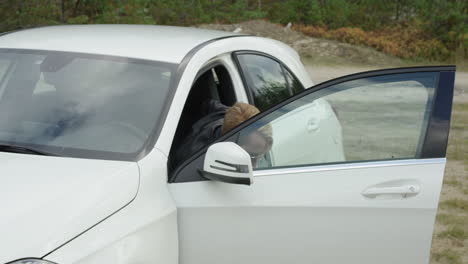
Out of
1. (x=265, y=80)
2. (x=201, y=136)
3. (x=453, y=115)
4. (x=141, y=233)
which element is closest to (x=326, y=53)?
(x=453, y=115)

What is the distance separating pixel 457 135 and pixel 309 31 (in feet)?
55.8

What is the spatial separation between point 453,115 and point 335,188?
11.0 meters

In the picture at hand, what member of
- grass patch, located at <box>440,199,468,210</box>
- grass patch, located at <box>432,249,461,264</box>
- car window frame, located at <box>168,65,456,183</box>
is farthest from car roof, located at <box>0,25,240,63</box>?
grass patch, located at <box>440,199,468,210</box>

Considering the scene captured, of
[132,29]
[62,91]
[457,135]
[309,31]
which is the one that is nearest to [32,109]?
[62,91]

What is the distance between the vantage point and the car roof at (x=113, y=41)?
11.0ft

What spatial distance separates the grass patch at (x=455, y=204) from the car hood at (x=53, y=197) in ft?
15.0

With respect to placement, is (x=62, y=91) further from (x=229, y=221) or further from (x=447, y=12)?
(x=447, y=12)

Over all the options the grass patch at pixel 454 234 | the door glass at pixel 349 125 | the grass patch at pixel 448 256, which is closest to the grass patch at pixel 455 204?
the grass patch at pixel 454 234

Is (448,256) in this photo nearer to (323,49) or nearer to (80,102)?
(80,102)

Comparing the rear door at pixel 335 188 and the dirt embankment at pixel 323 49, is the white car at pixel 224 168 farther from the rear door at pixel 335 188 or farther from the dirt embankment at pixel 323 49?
the dirt embankment at pixel 323 49

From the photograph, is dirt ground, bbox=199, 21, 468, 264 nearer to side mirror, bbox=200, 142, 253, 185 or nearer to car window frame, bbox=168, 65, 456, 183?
car window frame, bbox=168, 65, 456, 183

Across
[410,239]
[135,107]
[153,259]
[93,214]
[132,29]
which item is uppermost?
[132,29]

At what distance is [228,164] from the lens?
2.61m

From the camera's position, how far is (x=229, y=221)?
2.75 meters
